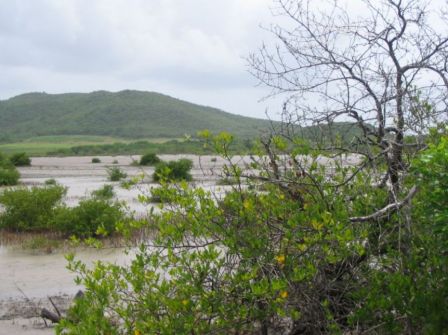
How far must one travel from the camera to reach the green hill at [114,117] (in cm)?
10688

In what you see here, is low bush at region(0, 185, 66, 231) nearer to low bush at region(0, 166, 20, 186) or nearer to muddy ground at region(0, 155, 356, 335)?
muddy ground at region(0, 155, 356, 335)

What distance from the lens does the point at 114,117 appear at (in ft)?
380

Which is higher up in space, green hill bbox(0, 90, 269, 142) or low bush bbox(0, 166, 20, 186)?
green hill bbox(0, 90, 269, 142)

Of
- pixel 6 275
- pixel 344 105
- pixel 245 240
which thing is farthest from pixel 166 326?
pixel 6 275

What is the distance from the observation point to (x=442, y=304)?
405 cm

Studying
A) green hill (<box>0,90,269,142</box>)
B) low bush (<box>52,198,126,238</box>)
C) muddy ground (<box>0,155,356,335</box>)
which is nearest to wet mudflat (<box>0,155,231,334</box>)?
muddy ground (<box>0,155,356,335</box>)

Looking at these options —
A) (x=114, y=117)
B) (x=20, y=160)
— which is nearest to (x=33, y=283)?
(x=20, y=160)

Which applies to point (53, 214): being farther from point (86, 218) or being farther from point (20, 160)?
point (20, 160)

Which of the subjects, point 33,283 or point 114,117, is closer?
point 33,283

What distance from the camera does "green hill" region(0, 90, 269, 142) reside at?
4208 inches

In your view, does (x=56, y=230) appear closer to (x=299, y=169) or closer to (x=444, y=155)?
(x=299, y=169)

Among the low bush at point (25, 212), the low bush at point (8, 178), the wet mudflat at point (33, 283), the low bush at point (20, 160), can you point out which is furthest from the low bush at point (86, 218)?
the low bush at point (20, 160)

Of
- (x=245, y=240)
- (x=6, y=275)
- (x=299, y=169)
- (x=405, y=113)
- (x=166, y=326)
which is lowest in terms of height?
(x=6, y=275)

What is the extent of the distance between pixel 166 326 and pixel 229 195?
1064 mm
